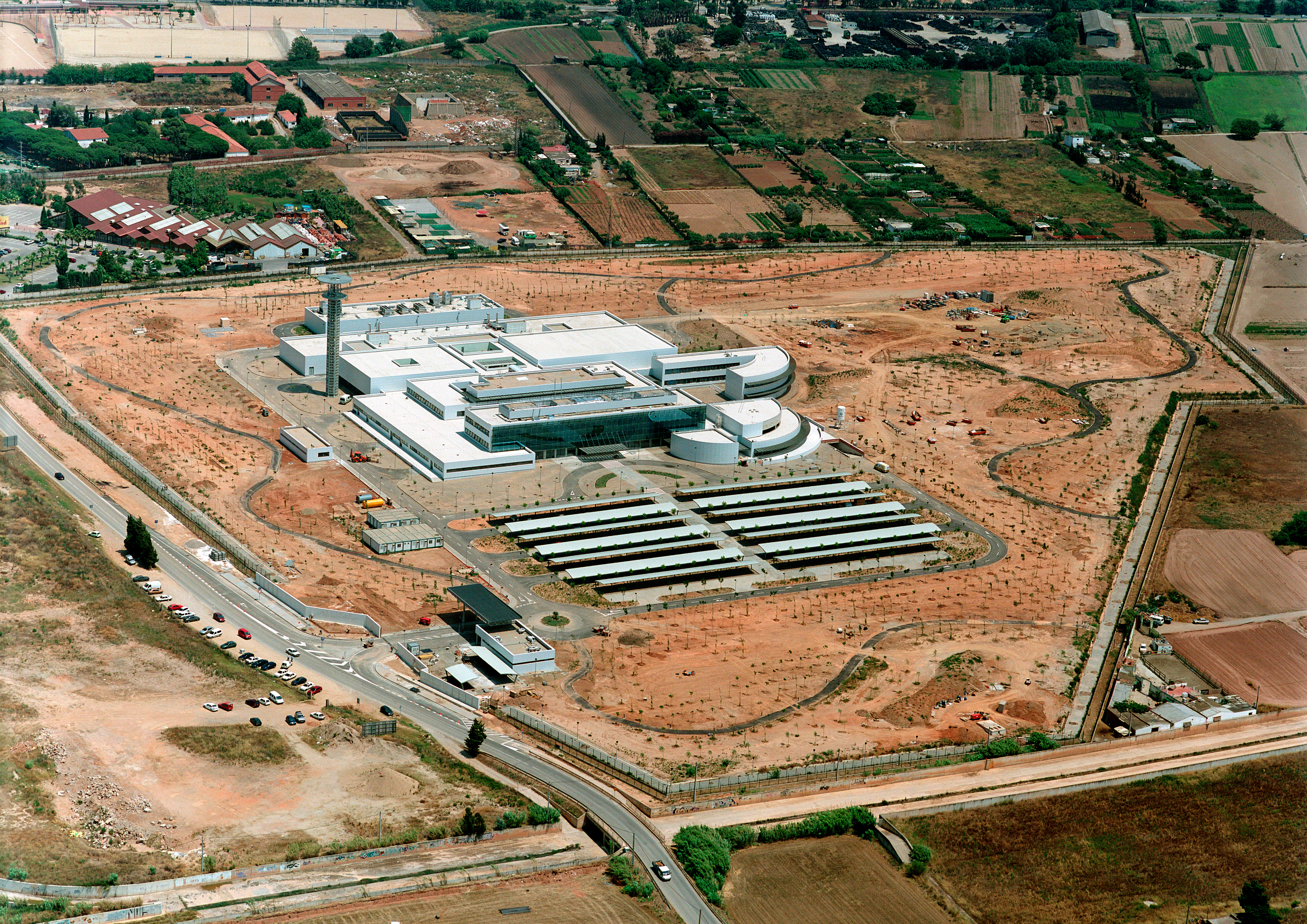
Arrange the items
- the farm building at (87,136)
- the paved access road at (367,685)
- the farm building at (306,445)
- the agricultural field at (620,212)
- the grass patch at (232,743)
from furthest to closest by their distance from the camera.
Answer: the farm building at (87,136) → the agricultural field at (620,212) → the farm building at (306,445) → the grass patch at (232,743) → the paved access road at (367,685)

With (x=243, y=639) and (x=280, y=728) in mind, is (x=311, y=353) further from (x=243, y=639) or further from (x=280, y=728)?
(x=280, y=728)

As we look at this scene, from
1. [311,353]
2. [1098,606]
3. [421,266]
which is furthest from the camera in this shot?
[421,266]

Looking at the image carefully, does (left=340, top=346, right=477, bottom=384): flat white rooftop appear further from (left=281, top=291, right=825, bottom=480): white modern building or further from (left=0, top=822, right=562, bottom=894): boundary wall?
(left=0, top=822, right=562, bottom=894): boundary wall

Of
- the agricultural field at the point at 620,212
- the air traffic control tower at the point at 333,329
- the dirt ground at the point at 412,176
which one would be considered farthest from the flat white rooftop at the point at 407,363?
the dirt ground at the point at 412,176

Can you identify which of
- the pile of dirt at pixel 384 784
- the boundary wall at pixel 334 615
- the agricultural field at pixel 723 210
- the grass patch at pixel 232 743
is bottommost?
the boundary wall at pixel 334 615

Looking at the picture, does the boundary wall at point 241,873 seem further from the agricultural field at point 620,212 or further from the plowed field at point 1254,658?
the agricultural field at point 620,212

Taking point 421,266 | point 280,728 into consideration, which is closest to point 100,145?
point 421,266
